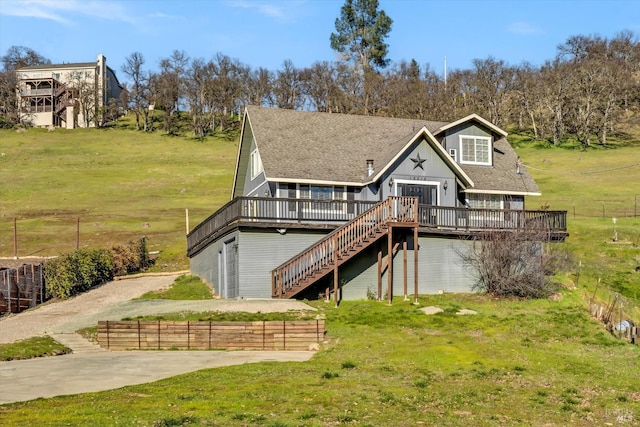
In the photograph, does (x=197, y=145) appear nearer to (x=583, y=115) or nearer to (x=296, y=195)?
(x=583, y=115)

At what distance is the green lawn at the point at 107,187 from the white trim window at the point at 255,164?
12.2 meters

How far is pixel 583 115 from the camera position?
4193 inches

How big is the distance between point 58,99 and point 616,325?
12104 cm

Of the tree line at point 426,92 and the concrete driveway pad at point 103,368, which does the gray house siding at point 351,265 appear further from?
the tree line at point 426,92

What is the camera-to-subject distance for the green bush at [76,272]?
42.2 meters

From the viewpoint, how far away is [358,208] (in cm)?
→ 3900

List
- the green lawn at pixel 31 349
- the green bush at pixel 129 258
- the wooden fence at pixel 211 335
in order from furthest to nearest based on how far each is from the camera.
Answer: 1. the green bush at pixel 129 258
2. the wooden fence at pixel 211 335
3. the green lawn at pixel 31 349

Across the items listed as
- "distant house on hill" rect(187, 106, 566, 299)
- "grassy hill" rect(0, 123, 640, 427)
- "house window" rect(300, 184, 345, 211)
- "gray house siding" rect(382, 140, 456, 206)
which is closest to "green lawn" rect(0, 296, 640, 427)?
"grassy hill" rect(0, 123, 640, 427)

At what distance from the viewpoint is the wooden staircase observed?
115ft

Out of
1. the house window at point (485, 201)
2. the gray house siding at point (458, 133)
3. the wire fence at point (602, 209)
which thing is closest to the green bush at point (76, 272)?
the gray house siding at point (458, 133)

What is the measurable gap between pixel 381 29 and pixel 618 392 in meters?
134

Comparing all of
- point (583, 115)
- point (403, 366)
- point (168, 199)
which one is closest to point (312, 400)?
point (403, 366)

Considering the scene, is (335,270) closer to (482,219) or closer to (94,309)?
(482,219)

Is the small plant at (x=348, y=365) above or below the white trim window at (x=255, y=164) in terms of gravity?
below
